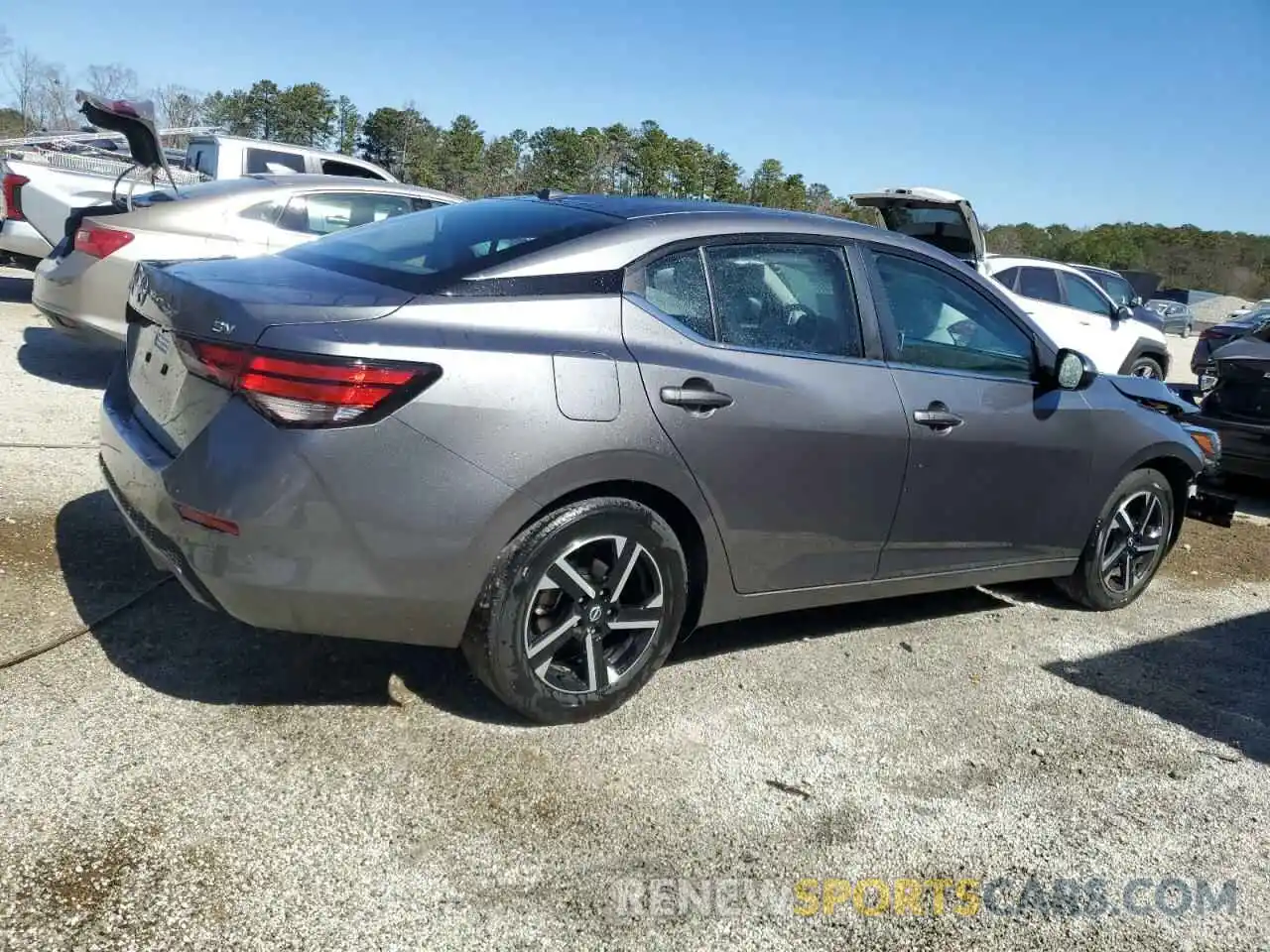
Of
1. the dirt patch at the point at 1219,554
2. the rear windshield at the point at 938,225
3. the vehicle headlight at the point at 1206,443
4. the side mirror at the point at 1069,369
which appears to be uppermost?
the rear windshield at the point at 938,225

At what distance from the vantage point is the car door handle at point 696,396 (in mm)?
3322

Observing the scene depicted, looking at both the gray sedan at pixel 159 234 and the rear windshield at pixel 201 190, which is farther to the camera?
the rear windshield at pixel 201 190

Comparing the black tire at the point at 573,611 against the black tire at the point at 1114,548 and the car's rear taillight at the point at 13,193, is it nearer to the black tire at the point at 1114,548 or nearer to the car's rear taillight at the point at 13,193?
the black tire at the point at 1114,548

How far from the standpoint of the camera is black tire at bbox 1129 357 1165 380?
40.8ft

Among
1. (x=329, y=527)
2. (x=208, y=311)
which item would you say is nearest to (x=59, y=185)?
(x=208, y=311)

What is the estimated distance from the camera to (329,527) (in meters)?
2.84

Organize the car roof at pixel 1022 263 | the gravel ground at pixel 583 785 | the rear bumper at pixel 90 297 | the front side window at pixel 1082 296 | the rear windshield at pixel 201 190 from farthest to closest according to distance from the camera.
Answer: the front side window at pixel 1082 296
the car roof at pixel 1022 263
the rear windshield at pixel 201 190
the rear bumper at pixel 90 297
the gravel ground at pixel 583 785

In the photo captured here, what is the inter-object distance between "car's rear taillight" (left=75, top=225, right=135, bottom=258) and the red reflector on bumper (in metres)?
4.44

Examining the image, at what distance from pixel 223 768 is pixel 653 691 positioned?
1441 millimetres

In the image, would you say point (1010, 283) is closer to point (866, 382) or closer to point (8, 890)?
point (866, 382)

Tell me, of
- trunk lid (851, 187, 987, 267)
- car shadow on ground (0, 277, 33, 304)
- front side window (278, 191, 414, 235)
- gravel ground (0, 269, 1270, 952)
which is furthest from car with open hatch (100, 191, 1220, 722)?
car shadow on ground (0, 277, 33, 304)

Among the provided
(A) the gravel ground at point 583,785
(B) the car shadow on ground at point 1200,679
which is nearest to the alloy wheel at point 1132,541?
(B) the car shadow on ground at point 1200,679

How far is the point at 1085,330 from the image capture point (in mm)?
11953

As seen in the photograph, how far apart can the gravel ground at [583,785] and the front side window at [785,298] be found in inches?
48.6
